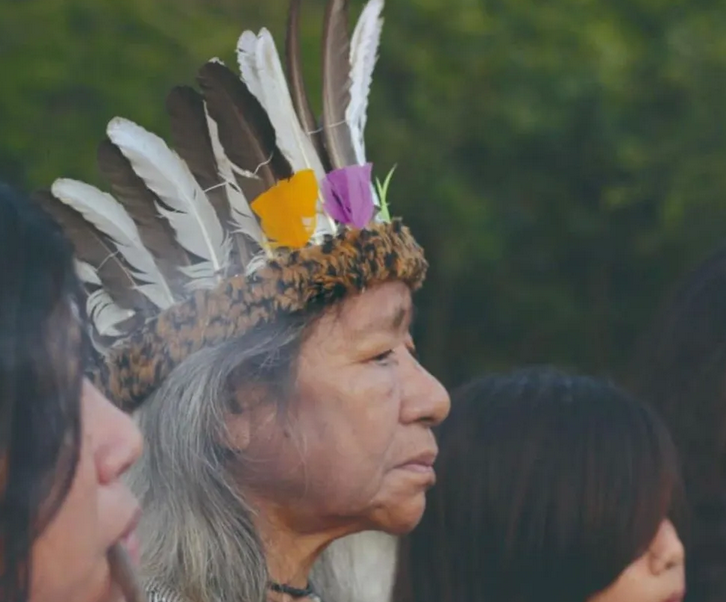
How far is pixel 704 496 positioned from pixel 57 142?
3.02m

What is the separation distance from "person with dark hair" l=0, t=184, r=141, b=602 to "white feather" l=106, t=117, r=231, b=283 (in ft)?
3.62

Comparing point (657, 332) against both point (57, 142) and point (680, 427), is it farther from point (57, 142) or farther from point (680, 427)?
point (57, 142)

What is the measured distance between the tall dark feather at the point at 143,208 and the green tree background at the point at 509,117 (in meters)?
2.70

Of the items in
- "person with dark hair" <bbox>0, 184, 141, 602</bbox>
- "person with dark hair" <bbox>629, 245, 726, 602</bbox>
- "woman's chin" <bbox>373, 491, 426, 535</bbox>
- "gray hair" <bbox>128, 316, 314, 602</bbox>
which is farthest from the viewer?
"person with dark hair" <bbox>629, 245, 726, 602</bbox>

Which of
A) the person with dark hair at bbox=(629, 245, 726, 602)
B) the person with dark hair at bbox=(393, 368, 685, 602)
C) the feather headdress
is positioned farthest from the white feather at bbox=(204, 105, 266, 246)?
the person with dark hair at bbox=(629, 245, 726, 602)

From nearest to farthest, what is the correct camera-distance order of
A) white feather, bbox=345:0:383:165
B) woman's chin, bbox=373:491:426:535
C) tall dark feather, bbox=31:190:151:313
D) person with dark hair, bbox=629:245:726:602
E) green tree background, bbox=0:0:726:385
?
woman's chin, bbox=373:491:426:535, tall dark feather, bbox=31:190:151:313, white feather, bbox=345:0:383:165, person with dark hair, bbox=629:245:726:602, green tree background, bbox=0:0:726:385

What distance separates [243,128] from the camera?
9.00ft

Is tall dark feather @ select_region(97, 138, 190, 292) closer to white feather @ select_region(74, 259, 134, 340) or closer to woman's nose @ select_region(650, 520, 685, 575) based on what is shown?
white feather @ select_region(74, 259, 134, 340)

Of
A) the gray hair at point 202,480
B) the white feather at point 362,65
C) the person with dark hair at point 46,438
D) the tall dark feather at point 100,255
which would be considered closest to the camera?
the person with dark hair at point 46,438

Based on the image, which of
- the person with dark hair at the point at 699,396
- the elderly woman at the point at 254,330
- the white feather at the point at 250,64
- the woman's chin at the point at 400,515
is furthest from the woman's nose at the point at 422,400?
the person with dark hair at the point at 699,396

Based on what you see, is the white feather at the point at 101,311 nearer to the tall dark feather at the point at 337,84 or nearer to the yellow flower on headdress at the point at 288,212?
the yellow flower on headdress at the point at 288,212

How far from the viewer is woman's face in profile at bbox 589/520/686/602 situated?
9.17 ft

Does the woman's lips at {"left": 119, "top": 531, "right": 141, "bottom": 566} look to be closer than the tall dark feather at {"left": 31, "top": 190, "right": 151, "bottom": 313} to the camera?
Yes

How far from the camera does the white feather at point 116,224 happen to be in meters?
2.74
